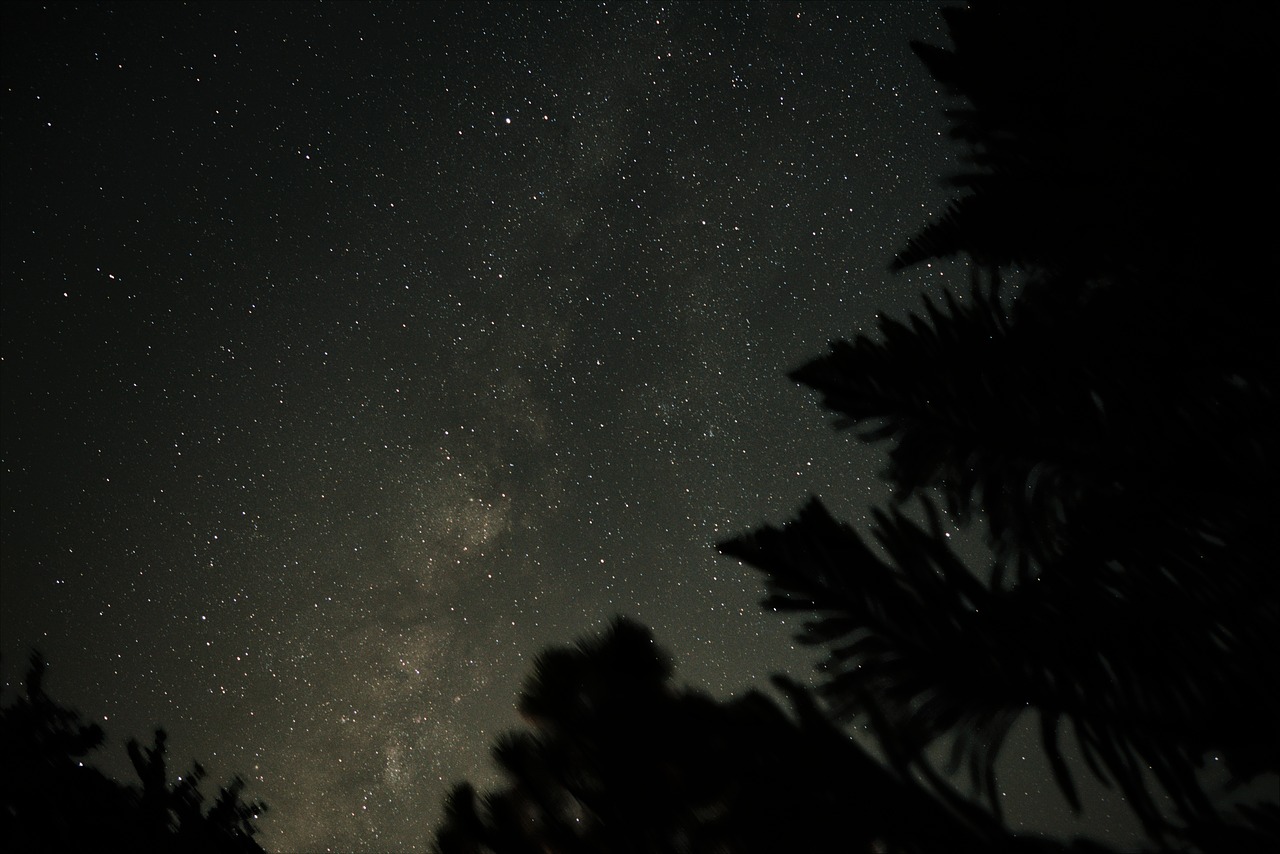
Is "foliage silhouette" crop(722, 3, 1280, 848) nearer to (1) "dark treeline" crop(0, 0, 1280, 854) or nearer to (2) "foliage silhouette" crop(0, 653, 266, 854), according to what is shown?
(1) "dark treeline" crop(0, 0, 1280, 854)

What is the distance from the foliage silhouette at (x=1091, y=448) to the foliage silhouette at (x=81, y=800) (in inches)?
100

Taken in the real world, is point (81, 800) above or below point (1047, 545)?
above

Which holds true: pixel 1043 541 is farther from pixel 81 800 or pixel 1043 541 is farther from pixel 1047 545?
pixel 81 800

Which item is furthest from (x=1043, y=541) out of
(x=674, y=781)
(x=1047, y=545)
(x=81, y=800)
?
(x=81, y=800)

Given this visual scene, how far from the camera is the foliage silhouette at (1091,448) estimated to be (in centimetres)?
85

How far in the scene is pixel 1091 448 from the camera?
1.04 metres

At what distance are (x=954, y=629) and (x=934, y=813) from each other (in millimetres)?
193

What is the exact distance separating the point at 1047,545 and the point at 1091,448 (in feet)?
0.45

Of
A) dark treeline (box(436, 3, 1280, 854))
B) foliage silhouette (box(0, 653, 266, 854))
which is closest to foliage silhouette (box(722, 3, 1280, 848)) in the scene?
dark treeline (box(436, 3, 1280, 854))

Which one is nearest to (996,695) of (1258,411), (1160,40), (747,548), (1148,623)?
(1148,623)

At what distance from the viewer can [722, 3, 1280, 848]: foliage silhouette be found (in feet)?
2.79

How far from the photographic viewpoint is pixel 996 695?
0.85 metres

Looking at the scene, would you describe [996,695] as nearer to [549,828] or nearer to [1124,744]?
[1124,744]

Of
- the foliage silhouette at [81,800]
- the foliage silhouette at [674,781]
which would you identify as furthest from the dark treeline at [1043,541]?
the foliage silhouette at [81,800]
